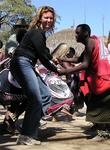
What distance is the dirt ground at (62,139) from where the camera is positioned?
19.2 feet

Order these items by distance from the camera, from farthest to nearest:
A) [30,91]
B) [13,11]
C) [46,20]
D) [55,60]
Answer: [13,11] → [55,60] → [46,20] → [30,91]

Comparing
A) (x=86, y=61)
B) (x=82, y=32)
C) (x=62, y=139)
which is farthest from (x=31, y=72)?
(x=62, y=139)

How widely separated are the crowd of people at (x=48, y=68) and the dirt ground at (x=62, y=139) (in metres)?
0.16

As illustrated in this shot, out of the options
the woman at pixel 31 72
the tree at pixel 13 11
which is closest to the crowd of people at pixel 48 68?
the woman at pixel 31 72

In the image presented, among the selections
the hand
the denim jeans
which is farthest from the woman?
the hand

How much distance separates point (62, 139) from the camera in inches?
254

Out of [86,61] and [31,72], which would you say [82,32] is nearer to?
[86,61]

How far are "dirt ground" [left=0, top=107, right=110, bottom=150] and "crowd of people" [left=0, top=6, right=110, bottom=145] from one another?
0.16 meters

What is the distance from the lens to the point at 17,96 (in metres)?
6.68

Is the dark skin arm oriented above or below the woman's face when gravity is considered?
below

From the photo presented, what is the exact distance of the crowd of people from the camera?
593 cm

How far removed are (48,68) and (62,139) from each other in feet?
A: 3.44

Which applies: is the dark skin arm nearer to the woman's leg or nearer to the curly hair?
the woman's leg

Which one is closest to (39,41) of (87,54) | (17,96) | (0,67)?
(87,54)
